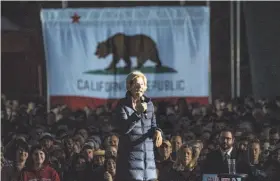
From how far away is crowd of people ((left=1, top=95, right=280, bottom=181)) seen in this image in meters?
8.72

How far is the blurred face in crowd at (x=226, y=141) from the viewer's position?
905cm

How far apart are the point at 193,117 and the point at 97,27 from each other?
288 centimetres

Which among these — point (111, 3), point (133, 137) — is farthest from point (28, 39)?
point (133, 137)

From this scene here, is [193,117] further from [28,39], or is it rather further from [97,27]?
[28,39]

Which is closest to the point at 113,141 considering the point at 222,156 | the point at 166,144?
the point at 166,144

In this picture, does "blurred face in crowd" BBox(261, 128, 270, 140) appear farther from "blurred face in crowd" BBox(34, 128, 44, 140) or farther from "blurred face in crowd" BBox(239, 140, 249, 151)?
"blurred face in crowd" BBox(34, 128, 44, 140)

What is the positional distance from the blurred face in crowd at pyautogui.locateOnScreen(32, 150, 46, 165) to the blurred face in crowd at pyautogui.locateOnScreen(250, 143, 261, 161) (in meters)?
2.38

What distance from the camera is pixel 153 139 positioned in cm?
693

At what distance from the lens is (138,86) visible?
6.86m

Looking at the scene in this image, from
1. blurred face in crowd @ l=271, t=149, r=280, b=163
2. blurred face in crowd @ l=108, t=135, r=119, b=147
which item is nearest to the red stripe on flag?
blurred face in crowd @ l=108, t=135, r=119, b=147

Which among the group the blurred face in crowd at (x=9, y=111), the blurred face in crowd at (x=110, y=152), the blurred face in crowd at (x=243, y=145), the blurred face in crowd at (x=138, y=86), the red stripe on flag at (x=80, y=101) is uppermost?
the red stripe on flag at (x=80, y=101)

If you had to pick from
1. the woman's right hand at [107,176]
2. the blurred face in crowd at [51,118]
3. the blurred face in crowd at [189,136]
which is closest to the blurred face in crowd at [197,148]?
the woman's right hand at [107,176]

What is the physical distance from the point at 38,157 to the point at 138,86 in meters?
2.18

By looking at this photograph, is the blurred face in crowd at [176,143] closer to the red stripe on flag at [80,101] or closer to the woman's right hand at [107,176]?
the woman's right hand at [107,176]
